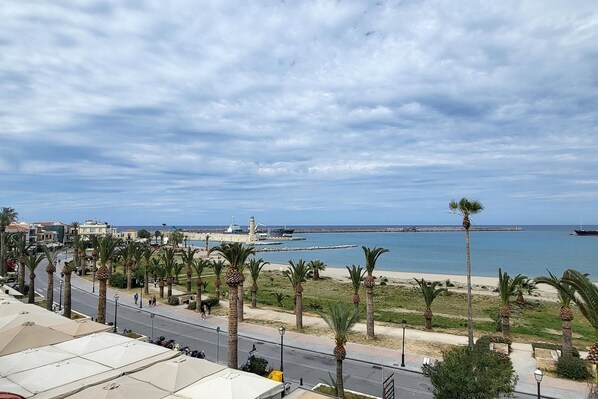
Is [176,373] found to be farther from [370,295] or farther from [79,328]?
[370,295]

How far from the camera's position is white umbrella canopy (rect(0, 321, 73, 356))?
56.0ft

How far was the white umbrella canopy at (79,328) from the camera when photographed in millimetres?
19991

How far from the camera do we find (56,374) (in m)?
14.0

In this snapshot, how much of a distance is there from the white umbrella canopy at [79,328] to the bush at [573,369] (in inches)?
967

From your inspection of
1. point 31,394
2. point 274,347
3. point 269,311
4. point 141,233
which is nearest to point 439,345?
point 274,347

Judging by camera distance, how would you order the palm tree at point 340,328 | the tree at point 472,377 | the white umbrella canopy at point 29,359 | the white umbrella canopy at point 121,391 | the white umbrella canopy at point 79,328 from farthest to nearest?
the white umbrella canopy at point 79,328 < the palm tree at point 340,328 < the white umbrella canopy at point 29,359 < the tree at point 472,377 < the white umbrella canopy at point 121,391

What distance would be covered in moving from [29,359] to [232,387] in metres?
8.95

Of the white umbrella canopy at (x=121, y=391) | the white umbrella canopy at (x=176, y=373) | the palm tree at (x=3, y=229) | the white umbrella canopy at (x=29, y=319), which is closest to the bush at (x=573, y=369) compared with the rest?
the white umbrella canopy at (x=176, y=373)

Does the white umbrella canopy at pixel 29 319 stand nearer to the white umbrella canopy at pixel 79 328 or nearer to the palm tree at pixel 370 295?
the white umbrella canopy at pixel 79 328

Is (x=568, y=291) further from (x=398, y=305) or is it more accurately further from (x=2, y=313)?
(x=2, y=313)

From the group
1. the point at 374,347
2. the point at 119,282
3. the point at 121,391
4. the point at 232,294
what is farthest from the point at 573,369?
the point at 119,282

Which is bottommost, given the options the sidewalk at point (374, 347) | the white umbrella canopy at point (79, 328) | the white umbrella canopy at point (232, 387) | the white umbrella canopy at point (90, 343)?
the sidewalk at point (374, 347)

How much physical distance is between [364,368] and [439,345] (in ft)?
23.4

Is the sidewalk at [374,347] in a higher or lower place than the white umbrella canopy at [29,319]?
lower
